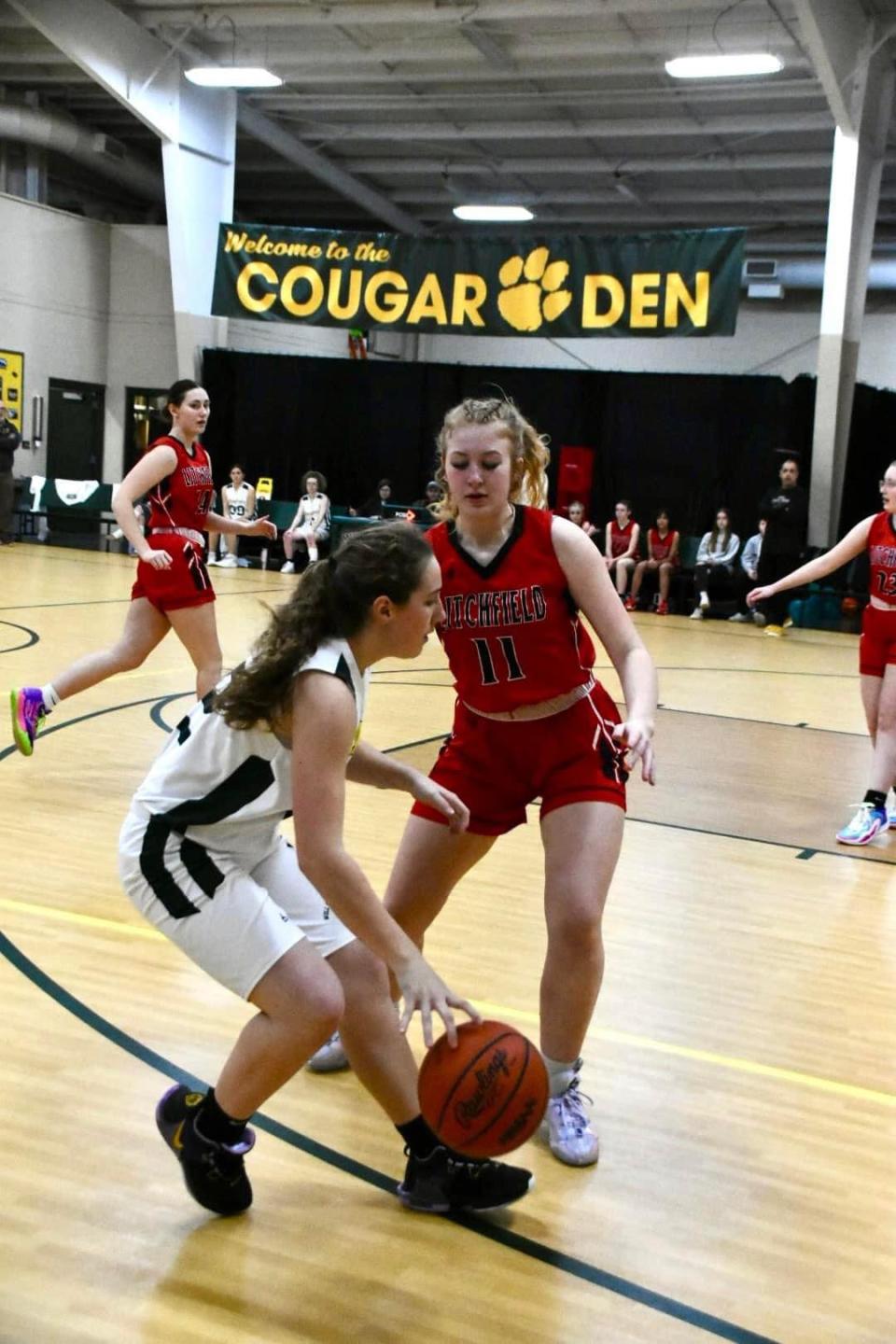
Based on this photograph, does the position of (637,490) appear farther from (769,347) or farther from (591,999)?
(591,999)

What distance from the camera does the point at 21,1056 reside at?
3299 mm

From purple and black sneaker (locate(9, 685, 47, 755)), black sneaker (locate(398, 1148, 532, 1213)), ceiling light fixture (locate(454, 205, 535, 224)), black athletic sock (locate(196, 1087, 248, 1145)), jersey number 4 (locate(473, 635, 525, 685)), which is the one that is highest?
ceiling light fixture (locate(454, 205, 535, 224))

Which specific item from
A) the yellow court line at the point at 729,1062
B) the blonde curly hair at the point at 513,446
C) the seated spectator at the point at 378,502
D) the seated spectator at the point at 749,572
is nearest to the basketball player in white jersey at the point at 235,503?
the seated spectator at the point at 378,502

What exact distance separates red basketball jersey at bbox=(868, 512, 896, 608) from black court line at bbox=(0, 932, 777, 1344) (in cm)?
398

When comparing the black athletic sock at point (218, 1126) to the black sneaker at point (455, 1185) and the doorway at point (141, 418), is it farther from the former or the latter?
the doorway at point (141, 418)

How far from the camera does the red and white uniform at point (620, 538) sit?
56.7 feet

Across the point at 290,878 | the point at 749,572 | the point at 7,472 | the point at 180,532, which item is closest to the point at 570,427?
the point at 749,572

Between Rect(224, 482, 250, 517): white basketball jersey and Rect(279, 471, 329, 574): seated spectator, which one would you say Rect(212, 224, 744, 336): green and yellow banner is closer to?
Rect(279, 471, 329, 574): seated spectator

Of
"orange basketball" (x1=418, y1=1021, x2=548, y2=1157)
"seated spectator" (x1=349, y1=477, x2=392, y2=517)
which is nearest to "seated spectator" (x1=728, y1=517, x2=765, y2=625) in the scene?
"seated spectator" (x1=349, y1=477, x2=392, y2=517)

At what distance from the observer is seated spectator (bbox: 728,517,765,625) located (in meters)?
16.5

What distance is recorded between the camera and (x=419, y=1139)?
273cm

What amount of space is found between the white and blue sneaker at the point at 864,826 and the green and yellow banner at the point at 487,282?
10.4 meters

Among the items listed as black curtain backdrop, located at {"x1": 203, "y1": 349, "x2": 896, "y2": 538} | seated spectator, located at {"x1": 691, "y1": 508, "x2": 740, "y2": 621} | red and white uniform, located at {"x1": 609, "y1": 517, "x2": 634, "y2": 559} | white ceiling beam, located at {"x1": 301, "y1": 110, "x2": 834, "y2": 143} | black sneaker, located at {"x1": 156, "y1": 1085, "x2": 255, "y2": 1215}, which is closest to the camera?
black sneaker, located at {"x1": 156, "y1": 1085, "x2": 255, "y2": 1215}

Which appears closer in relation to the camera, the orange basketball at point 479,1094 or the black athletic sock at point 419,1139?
the orange basketball at point 479,1094
